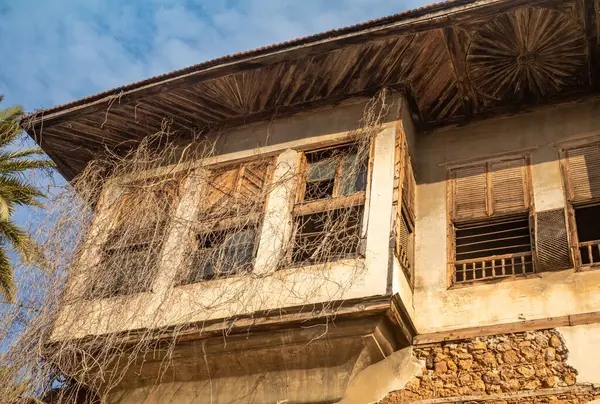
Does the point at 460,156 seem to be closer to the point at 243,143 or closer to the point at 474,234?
the point at 474,234

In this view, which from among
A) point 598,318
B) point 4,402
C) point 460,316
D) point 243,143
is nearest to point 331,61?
point 243,143

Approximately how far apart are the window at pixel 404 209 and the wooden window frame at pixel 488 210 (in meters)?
0.49

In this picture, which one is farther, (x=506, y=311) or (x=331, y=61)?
(x=331, y=61)

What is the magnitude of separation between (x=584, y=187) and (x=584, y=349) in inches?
93.4

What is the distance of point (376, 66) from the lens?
10.8m

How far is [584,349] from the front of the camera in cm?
818

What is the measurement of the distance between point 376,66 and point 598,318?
15.2ft

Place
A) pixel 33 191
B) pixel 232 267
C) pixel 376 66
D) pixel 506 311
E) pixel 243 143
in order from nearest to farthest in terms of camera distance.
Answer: pixel 506 311 < pixel 232 267 < pixel 376 66 < pixel 243 143 < pixel 33 191

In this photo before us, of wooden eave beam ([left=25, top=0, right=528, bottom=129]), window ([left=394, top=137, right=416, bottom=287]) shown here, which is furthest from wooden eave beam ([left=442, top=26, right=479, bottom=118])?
window ([left=394, top=137, right=416, bottom=287])

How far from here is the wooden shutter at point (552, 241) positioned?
9047 mm

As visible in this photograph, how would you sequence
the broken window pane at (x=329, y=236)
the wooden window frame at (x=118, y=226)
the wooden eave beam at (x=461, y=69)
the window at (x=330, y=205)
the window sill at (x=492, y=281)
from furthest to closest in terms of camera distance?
the wooden window frame at (x=118, y=226) < the wooden eave beam at (x=461, y=69) < the window at (x=330, y=205) < the broken window pane at (x=329, y=236) < the window sill at (x=492, y=281)

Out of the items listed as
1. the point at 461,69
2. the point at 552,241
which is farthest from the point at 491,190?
the point at 461,69

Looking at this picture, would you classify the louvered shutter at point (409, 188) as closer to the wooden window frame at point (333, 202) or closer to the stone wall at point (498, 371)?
the wooden window frame at point (333, 202)

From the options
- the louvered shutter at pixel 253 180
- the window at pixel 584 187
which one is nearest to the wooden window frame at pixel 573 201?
the window at pixel 584 187
